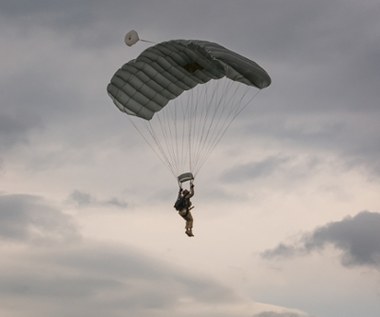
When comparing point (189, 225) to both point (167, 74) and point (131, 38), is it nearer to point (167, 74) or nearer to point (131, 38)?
point (167, 74)

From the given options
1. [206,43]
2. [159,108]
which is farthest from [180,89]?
[206,43]

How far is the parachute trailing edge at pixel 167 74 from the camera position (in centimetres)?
5050

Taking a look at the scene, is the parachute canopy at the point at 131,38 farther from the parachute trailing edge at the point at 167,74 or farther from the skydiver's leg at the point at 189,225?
the skydiver's leg at the point at 189,225

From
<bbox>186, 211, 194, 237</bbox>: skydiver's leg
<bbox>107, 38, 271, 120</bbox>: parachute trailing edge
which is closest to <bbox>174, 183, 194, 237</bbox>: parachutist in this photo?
<bbox>186, 211, 194, 237</bbox>: skydiver's leg

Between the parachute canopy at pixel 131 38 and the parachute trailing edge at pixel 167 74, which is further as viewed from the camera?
the parachute canopy at pixel 131 38

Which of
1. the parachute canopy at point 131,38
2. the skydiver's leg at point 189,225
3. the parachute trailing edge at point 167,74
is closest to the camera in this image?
the parachute trailing edge at point 167,74

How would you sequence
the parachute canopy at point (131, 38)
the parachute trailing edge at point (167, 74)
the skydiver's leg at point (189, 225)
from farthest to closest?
the skydiver's leg at point (189, 225) < the parachute canopy at point (131, 38) < the parachute trailing edge at point (167, 74)

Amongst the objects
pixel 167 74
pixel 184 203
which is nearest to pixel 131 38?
pixel 167 74

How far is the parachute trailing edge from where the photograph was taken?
50500mm

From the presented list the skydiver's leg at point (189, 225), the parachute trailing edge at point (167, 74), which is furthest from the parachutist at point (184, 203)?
the parachute trailing edge at point (167, 74)

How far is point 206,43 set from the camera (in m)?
50.1

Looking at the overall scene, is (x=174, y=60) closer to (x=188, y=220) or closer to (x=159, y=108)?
(x=159, y=108)

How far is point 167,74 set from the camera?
53688 millimetres

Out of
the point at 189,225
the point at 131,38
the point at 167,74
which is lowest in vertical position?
the point at 189,225
